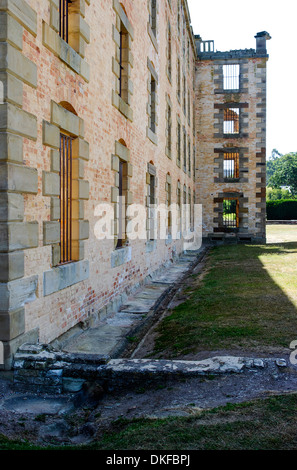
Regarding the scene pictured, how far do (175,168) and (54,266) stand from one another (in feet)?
40.4

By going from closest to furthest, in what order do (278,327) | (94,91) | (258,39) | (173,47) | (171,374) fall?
(171,374) < (278,327) < (94,91) < (173,47) < (258,39)

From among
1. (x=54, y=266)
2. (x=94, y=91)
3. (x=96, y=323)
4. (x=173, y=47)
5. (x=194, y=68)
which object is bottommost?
(x=96, y=323)

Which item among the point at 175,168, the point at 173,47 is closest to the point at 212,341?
the point at 175,168

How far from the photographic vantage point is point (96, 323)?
7.17 m

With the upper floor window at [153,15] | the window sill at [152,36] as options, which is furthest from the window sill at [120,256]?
the upper floor window at [153,15]

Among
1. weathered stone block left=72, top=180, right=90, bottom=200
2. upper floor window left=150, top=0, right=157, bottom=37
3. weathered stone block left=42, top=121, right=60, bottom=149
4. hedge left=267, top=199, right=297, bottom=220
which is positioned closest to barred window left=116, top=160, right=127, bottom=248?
weathered stone block left=72, top=180, right=90, bottom=200

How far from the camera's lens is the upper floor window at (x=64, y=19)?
6.17 m

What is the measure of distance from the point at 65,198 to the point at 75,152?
0.75m

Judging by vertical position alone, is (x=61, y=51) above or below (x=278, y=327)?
above

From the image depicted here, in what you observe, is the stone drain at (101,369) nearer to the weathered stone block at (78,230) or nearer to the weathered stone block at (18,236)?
Answer: the weathered stone block at (18,236)

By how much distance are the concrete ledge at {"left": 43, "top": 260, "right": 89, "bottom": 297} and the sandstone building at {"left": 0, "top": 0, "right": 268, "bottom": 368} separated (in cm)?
2

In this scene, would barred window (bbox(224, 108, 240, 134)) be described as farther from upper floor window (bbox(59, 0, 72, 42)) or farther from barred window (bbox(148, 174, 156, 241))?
upper floor window (bbox(59, 0, 72, 42))

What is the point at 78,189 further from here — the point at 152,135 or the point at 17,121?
the point at 152,135

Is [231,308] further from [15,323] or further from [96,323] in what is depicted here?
[15,323]
